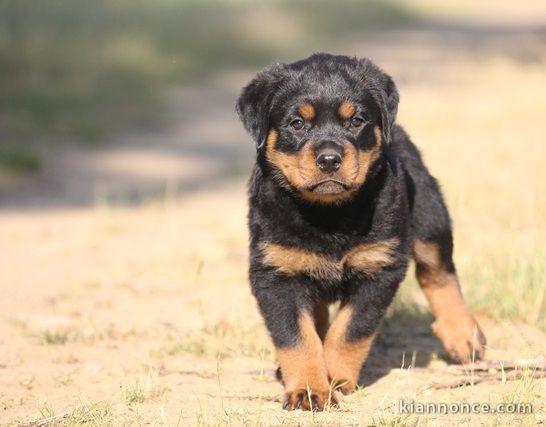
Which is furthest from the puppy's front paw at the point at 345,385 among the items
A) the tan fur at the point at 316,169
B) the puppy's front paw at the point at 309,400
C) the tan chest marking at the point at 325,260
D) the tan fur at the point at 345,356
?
the tan fur at the point at 316,169

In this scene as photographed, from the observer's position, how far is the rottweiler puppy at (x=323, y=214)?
438 cm

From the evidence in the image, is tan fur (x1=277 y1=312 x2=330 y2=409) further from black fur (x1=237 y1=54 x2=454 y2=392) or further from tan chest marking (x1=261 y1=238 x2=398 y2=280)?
tan chest marking (x1=261 y1=238 x2=398 y2=280)

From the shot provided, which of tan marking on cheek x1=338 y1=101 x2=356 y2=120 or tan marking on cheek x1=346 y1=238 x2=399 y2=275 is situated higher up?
tan marking on cheek x1=338 y1=101 x2=356 y2=120

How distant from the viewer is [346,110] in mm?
4531

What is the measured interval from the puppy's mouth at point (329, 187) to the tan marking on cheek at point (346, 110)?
0.32 m

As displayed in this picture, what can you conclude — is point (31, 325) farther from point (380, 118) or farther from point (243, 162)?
point (243, 162)

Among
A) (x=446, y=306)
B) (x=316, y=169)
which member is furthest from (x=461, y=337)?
(x=316, y=169)

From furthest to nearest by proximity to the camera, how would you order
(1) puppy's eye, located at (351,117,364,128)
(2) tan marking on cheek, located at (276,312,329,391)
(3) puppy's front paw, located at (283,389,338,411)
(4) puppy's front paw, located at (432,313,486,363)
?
1. (4) puppy's front paw, located at (432,313,486,363)
2. (1) puppy's eye, located at (351,117,364,128)
3. (2) tan marking on cheek, located at (276,312,329,391)
4. (3) puppy's front paw, located at (283,389,338,411)

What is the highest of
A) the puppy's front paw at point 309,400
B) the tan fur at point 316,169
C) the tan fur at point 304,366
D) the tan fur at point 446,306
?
the tan fur at point 316,169

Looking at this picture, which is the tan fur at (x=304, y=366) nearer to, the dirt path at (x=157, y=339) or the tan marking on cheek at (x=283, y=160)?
the dirt path at (x=157, y=339)

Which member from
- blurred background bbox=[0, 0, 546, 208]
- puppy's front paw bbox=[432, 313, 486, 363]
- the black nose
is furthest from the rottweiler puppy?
blurred background bbox=[0, 0, 546, 208]

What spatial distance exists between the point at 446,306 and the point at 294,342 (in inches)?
41.5

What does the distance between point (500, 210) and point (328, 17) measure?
14116 mm

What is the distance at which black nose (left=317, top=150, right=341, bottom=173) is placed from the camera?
431 cm
